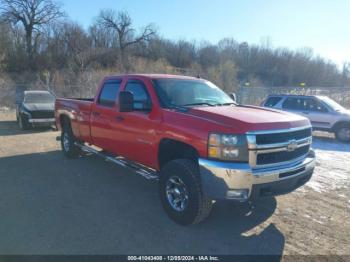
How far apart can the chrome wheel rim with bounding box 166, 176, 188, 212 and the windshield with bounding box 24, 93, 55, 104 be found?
11110mm

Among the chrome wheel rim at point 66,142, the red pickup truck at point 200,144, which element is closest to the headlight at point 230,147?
the red pickup truck at point 200,144

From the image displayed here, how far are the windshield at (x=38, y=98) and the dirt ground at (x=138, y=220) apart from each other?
7.49 meters

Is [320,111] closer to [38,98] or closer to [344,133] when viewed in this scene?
[344,133]

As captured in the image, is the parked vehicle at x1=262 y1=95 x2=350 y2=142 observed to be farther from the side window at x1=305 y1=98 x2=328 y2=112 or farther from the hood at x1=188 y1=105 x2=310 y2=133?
the hood at x1=188 y1=105 x2=310 y2=133

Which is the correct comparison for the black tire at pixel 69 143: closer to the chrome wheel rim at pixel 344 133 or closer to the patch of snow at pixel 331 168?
the patch of snow at pixel 331 168

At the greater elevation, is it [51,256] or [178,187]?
[178,187]

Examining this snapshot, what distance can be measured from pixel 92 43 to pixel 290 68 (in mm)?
50459

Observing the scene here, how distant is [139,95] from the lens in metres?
4.96

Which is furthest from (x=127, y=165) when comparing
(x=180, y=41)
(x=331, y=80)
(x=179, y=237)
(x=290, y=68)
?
(x=331, y=80)

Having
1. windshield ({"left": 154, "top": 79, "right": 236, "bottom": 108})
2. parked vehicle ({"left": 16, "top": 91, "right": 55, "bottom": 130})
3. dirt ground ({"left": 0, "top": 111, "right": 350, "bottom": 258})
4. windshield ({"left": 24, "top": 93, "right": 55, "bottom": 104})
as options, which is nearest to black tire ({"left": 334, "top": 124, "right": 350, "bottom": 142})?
dirt ground ({"left": 0, "top": 111, "right": 350, "bottom": 258})

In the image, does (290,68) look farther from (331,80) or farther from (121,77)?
(121,77)

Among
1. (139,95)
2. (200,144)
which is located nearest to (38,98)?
(139,95)

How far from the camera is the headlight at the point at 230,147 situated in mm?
3488

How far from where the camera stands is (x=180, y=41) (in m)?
68.3
